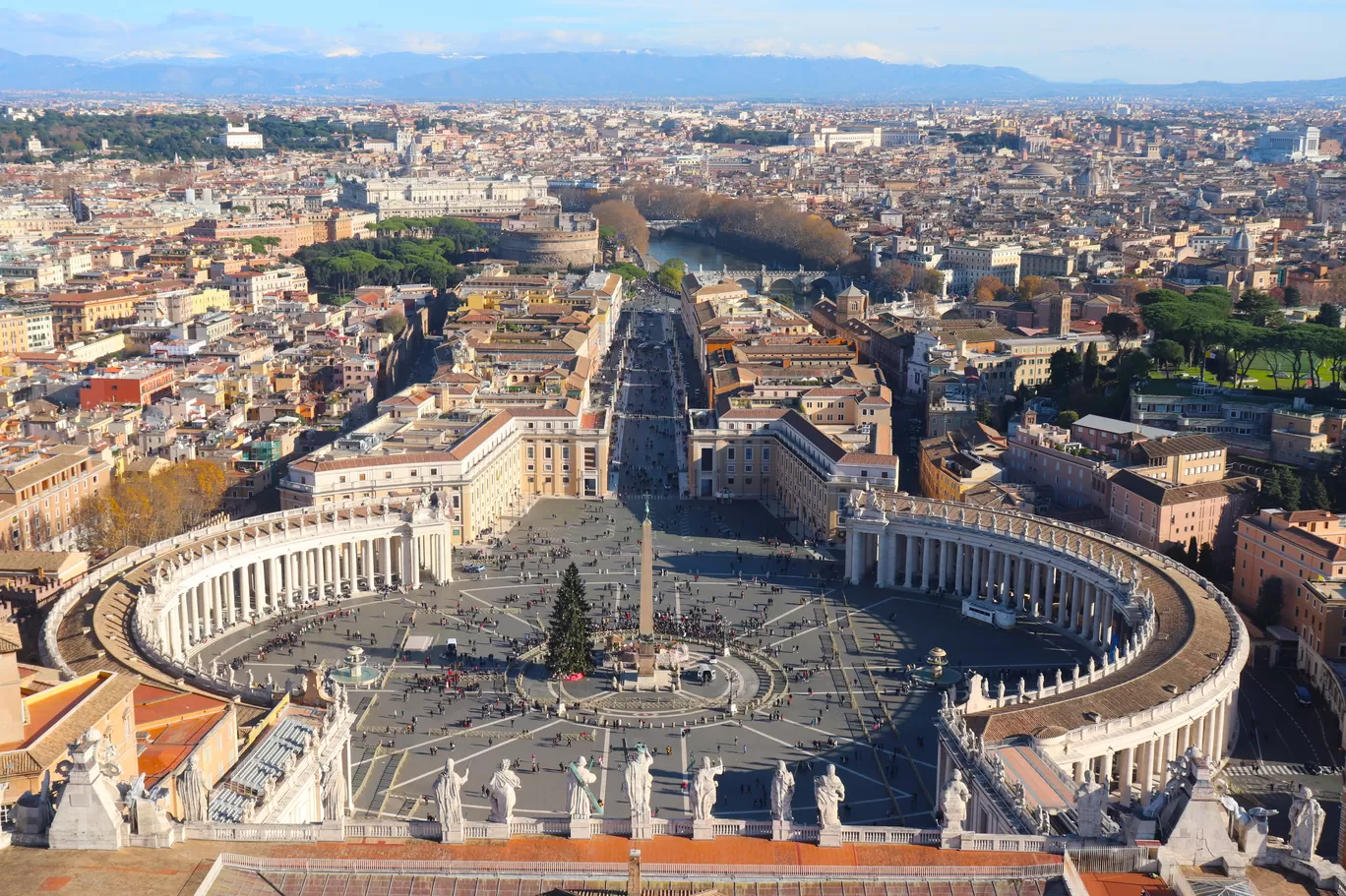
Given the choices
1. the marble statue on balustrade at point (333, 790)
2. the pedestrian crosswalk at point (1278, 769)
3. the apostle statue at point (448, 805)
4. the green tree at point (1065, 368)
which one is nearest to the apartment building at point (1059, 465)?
the green tree at point (1065, 368)

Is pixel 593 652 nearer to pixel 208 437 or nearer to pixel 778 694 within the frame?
pixel 778 694

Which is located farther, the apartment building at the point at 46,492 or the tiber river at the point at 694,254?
the tiber river at the point at 694,254

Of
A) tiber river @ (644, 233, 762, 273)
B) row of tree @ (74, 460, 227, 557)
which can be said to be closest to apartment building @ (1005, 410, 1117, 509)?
row of tree @ (74, 460, 227, 557)

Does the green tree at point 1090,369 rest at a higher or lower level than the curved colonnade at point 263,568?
higher

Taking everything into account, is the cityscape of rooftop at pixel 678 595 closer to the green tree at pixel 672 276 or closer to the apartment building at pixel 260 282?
the apartment building at pixel 260 282

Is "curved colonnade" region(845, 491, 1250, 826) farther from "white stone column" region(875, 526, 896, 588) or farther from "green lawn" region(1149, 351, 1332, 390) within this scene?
"green lawn" region(1149, 351, 1332, 390)

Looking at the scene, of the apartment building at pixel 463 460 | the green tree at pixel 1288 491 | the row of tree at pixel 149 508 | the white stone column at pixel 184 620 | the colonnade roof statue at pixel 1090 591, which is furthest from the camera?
the apartment building at pixel 463 460

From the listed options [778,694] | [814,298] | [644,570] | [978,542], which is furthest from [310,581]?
[814,298]
